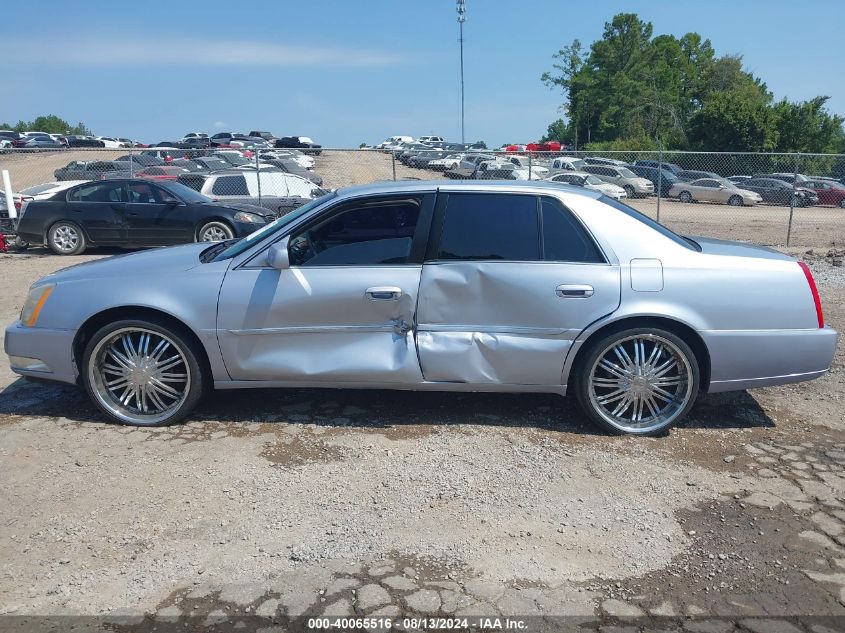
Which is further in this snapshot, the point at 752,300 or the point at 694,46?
the point at 694,46

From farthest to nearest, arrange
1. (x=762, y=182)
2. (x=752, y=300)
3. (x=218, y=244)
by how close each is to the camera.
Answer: (x=762, y=182) → (x=218, y=244) → (x=752, y=300)

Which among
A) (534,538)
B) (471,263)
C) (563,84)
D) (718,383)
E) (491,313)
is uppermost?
(563,84)

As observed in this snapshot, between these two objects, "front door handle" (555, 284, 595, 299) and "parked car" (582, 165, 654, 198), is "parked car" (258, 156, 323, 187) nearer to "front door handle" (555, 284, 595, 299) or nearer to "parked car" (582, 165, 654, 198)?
"parked car" (582, 165, 654, 198)

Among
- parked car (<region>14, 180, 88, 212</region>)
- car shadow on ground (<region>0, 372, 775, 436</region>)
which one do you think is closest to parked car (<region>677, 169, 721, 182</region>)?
parked car (<region>14, 180, 88, 212</region>)

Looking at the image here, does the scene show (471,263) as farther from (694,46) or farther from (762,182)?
(694,46)

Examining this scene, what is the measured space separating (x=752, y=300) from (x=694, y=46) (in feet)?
279

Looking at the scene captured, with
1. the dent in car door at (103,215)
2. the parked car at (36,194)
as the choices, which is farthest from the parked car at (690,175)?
the dent in car door at (103,215)

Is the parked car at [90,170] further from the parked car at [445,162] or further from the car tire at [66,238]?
the car tire at [66,238]

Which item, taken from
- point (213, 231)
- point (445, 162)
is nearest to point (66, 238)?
point (213, 231)

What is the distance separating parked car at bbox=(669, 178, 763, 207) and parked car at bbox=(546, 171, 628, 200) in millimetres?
1966

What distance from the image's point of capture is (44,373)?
4988 millimetres

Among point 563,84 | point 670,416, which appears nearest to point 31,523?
point 670,416

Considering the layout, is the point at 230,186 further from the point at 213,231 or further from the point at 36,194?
the point at 36,194

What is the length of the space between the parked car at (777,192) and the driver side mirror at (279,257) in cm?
2555
